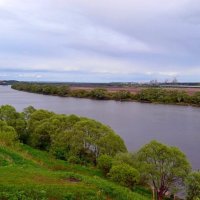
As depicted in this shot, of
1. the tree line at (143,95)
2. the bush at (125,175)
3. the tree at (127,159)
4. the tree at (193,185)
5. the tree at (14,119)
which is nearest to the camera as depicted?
the tree at (193,185)

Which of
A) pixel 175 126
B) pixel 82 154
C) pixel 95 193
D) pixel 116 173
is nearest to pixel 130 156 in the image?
pixel 116 173

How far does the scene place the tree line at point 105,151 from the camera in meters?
17.1

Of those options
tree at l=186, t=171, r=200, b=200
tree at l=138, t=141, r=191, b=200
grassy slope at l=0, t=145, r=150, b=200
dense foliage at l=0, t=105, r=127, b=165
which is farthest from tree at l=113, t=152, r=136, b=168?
grassy slope at l=0, t=145, r=150, b=200

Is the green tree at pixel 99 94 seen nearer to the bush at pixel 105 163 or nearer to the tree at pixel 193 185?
the bush at pixel 105 163

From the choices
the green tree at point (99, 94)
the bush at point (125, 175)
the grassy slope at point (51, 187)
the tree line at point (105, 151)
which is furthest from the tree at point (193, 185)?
the green tree at point (99, 94)

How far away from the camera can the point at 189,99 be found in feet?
267

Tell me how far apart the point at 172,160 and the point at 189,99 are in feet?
218

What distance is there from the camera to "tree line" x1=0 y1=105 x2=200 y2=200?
1708 cm

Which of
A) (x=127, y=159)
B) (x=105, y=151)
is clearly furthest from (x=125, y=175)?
(x=105, y=151)

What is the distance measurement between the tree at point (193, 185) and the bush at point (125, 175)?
109 inches

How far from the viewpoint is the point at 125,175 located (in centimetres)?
1659

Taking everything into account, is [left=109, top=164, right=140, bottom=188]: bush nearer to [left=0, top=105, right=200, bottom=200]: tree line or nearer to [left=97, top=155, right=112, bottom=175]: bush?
[left=0, top=105, right=200, bottom=200]: tree line

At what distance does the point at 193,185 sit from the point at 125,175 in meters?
3.66

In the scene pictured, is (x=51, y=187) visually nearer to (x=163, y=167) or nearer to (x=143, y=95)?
(x=163, y=167)
